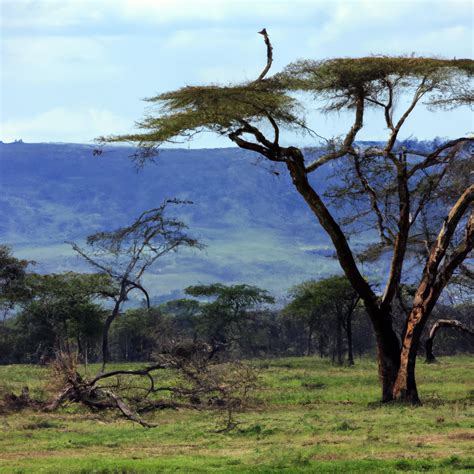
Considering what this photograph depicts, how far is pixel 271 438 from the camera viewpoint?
1595 centimetres

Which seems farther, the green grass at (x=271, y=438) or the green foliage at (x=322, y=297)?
the green foliage at (x=322, y=297)

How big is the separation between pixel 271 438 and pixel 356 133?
28.2ft

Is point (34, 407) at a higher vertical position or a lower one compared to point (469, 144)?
lower

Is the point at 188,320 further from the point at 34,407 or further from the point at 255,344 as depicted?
the point at 34,407

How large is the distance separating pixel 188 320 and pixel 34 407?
49498 millimetres

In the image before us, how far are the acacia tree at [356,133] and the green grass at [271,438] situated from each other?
176 cm

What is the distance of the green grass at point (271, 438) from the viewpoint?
41.2 ft

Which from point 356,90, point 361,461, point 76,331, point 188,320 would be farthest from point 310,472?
point 188,320

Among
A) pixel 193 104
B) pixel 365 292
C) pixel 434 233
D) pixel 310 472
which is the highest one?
pixel 193 104

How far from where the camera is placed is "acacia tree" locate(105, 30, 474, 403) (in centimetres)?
2075

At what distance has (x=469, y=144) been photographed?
74.6 feet

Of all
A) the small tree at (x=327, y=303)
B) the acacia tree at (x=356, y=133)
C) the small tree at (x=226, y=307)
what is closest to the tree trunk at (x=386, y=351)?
the acacia tree at (x=356, y=133)

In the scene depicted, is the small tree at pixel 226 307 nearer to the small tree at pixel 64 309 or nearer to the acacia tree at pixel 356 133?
the small tree at pixel 64 309

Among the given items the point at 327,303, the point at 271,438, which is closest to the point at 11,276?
the point at 327,303
